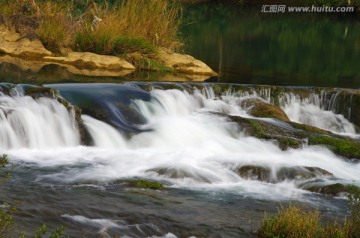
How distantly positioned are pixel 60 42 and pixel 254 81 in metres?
6.45

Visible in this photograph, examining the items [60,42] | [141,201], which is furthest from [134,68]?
[141,201]

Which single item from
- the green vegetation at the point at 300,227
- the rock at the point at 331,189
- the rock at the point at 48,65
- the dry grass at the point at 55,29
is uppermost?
the dry grass at the point at 55,29

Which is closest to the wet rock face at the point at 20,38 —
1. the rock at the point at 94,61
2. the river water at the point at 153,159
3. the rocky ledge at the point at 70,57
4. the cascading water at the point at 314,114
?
the rocky ledge at the point at 70,57

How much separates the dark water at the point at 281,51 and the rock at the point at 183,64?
0.60 metres

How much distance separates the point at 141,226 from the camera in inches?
285

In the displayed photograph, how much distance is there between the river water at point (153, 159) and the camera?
7.60 meters

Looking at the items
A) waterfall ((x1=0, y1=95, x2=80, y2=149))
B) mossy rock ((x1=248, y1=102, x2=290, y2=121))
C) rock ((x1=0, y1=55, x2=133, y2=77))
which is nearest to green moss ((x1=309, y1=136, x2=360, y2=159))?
mossy rock ((x1=248, y1=102, x2=290, y2=121))

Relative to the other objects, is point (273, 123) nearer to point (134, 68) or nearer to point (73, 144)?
point (73, 144)

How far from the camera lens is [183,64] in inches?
817

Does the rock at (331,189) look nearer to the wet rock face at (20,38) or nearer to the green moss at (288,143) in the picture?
the green moss at (288,143)

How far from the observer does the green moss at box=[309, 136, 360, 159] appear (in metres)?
12.2

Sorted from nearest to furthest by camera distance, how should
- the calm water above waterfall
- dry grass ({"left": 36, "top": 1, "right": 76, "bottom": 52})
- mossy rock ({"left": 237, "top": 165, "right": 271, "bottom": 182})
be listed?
the calm water above waterfall
mossy rock ({"left": 237, "top": 165, "right": 271, "bottom": 182})
dry grass ({"left": 36, "top": 1, "right": 76, "bottom": 52})

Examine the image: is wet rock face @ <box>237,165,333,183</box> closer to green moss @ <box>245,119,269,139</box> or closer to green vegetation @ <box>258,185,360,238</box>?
green moss @ <box>245,119,269,139</box>

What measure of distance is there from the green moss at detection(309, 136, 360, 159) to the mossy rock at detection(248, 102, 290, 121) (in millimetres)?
1991
